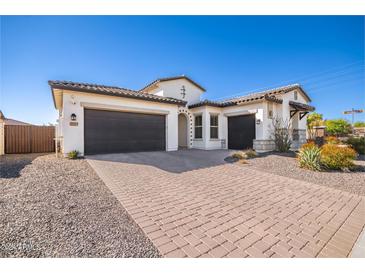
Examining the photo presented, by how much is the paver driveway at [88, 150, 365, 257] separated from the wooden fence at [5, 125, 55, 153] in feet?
30.6

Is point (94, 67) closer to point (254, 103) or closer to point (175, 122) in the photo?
point (175, 122)

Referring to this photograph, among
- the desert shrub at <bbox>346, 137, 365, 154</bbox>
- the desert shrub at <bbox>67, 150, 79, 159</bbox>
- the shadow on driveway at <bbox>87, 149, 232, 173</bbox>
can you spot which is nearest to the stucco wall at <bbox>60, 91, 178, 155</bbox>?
the desert shrub at <bbox>67, 150, 79, 159</bbox>

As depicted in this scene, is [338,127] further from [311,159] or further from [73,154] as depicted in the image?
[73,154]

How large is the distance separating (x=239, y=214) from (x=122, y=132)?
855cm

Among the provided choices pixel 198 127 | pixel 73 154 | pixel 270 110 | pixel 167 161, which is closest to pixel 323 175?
pixel 167 161

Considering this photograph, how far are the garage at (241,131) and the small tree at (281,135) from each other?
148 cm

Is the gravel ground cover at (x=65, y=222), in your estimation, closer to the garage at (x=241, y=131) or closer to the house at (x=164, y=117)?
the house at (x=164, y=117)

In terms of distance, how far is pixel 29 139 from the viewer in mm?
11422

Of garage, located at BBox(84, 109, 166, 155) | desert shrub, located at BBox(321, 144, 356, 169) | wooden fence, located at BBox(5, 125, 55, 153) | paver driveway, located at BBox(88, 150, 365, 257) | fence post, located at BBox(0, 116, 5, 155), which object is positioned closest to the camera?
paver driveway, located at BBox(88, 150, 365, 257)

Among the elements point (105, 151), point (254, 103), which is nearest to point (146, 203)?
point (105, 151)

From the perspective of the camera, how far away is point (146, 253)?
2.08m

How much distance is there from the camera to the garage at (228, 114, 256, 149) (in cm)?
1276

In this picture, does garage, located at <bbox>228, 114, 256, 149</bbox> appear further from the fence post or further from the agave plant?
the fence post
